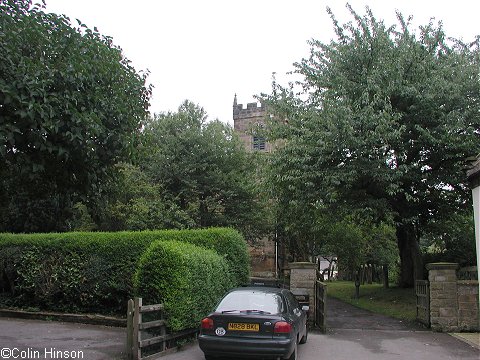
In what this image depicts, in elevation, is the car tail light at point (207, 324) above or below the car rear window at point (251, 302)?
below

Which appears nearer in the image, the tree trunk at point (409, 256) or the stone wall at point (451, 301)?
the stone wall at point (451, 301)

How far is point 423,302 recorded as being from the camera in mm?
14242

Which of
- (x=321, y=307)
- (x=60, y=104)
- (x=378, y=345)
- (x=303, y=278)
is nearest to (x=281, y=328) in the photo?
(x=378, y=345)

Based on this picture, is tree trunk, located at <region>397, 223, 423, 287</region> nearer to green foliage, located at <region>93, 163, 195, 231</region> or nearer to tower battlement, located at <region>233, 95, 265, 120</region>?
green foliage, located at <region>93, 163, 195, 231</region>

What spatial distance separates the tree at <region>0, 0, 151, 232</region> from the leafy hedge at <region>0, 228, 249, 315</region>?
16.2ft

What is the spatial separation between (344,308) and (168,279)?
12.6 meters

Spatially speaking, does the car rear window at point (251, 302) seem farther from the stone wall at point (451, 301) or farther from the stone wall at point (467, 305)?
the stone wall at point (467, 305)

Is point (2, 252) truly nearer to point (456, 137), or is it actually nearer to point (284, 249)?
point (456, 137)

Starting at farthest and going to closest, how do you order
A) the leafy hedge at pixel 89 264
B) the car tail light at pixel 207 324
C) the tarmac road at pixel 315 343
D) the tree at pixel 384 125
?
1. the tree at pixel 384 125
2. the leafy hedge at pixel 89 264
3. the tarmac road at pixel 315 343
4. the car tail light at pixel 207 324

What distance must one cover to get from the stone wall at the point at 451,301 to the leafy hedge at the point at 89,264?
18.2 feet

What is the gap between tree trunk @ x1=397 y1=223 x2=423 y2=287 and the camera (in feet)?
64.1

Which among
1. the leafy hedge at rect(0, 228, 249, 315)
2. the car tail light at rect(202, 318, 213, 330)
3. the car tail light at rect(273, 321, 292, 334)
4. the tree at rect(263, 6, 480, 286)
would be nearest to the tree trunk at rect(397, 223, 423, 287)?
the tree at rect(263, 6, 480, 286)

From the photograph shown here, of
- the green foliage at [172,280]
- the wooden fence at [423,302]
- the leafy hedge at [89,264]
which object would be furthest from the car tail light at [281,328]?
the wooden fence at [423,302]

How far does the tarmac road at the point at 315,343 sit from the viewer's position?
9.27 m
